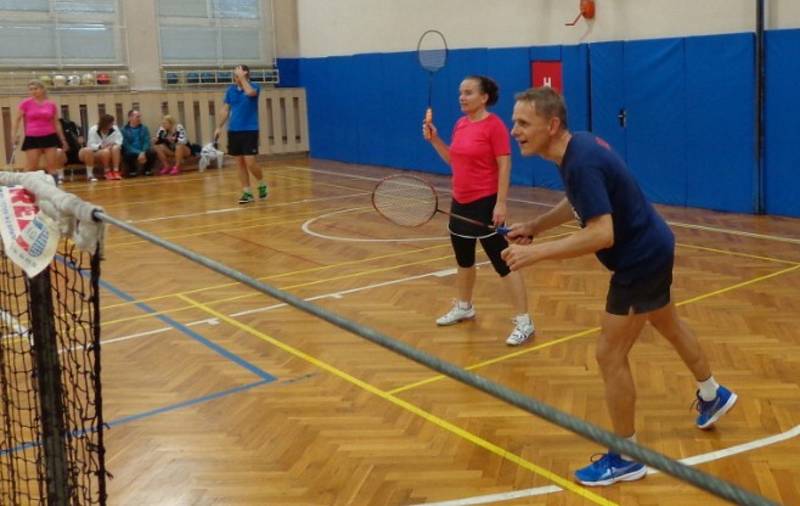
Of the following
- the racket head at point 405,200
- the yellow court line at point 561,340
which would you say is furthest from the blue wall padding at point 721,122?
the racket head at point 405,200

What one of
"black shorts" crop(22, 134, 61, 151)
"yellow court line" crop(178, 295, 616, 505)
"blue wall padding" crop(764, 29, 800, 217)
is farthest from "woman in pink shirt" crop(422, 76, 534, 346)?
"black shorts" crop(22, 134, 61, 151)

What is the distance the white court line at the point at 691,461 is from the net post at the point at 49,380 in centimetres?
178

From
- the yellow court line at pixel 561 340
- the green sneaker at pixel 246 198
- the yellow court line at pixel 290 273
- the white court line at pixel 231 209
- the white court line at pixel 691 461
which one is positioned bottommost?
the white court line at pixel 691 461

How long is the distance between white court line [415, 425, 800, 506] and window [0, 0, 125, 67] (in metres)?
17.7

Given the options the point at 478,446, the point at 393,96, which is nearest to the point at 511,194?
the point at 393,96

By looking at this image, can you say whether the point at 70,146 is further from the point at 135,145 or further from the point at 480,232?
the point at 480,232

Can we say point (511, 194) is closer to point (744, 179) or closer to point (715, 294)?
point (744, 179)

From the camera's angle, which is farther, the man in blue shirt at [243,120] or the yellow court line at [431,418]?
the man in blue shirt at [243,120]

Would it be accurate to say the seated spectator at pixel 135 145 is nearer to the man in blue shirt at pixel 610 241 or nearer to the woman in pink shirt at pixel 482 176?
the woman in pink shirt at pixel 482 176

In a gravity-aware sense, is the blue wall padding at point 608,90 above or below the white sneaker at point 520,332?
above

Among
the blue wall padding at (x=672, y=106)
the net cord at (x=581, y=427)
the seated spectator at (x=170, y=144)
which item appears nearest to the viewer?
the net cord at (x=581, y=427)

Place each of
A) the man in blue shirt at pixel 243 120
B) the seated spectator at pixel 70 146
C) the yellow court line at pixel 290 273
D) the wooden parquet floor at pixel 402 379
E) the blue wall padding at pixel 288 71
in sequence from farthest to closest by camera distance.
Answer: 1. the blue wall padding at pixel 288 71
2. the seated spectator at pixel 70 146
3. the man in blue shirt at pixel 243 120
4. the yellow court line at pixel 290 273
5. the wooden parquet floor at pixel 402 379

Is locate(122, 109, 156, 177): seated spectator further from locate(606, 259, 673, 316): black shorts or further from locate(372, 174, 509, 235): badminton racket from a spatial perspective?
locate(606, 259, 673, 316): black shorts

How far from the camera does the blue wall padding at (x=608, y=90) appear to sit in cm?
1420
